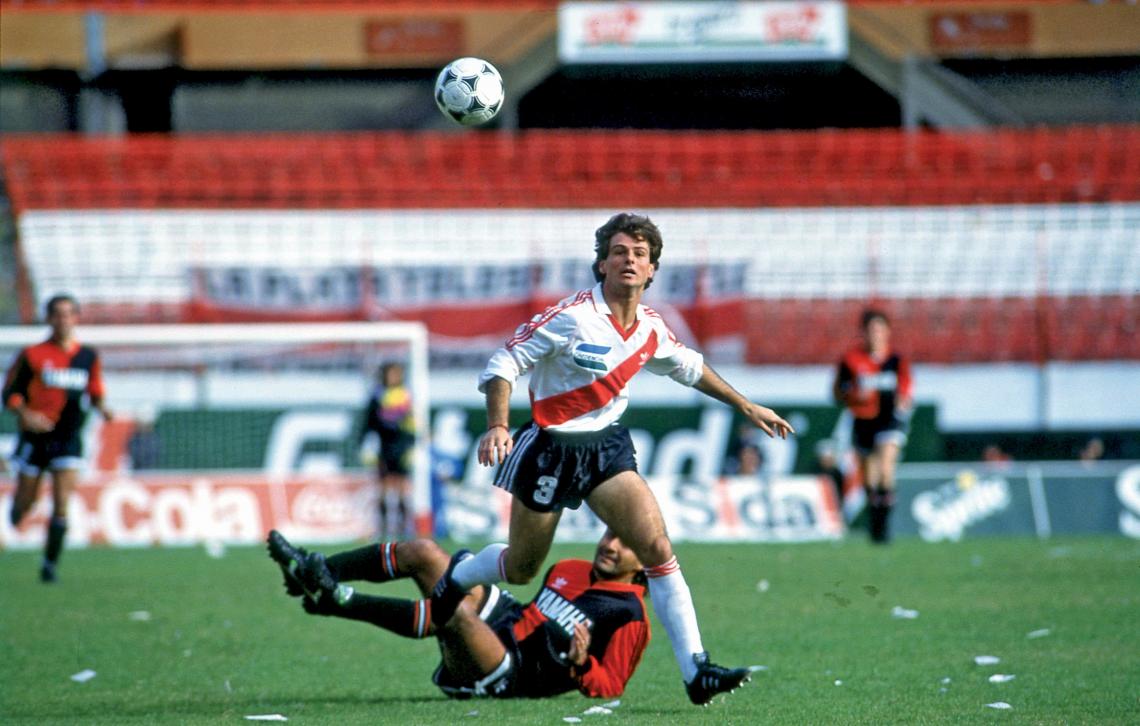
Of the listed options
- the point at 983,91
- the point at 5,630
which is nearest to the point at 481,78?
the point at 5,630

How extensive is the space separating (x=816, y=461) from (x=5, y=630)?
993cm

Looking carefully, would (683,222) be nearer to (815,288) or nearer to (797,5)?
(815,288)

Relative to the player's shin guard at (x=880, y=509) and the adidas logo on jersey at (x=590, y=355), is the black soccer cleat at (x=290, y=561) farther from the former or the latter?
the player's shin guard at (x=880, y=509)

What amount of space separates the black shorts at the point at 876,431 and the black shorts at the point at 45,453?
6812mm

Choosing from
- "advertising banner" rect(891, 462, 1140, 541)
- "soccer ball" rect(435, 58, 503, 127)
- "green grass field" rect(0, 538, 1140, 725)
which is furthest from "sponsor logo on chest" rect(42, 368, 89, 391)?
"advertising banner" rect(891, 462, 1140, 541)

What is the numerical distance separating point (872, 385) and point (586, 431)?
841 centimetres

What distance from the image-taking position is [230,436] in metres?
17.0

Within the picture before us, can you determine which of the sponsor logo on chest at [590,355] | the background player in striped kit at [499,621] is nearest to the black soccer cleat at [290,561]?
the background player in striped kit at [499,621]

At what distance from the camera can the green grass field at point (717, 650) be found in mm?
6074

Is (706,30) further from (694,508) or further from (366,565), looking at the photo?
(366,565)

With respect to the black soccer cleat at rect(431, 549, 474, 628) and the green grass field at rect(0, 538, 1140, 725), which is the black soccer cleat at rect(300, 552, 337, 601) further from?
the green grass field at rect(0, 538, 1140, 725)

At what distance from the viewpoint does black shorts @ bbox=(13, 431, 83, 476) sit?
1185 centimetres

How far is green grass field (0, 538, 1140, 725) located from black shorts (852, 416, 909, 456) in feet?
6.14

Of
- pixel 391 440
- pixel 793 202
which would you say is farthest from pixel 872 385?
pixel 793 202
